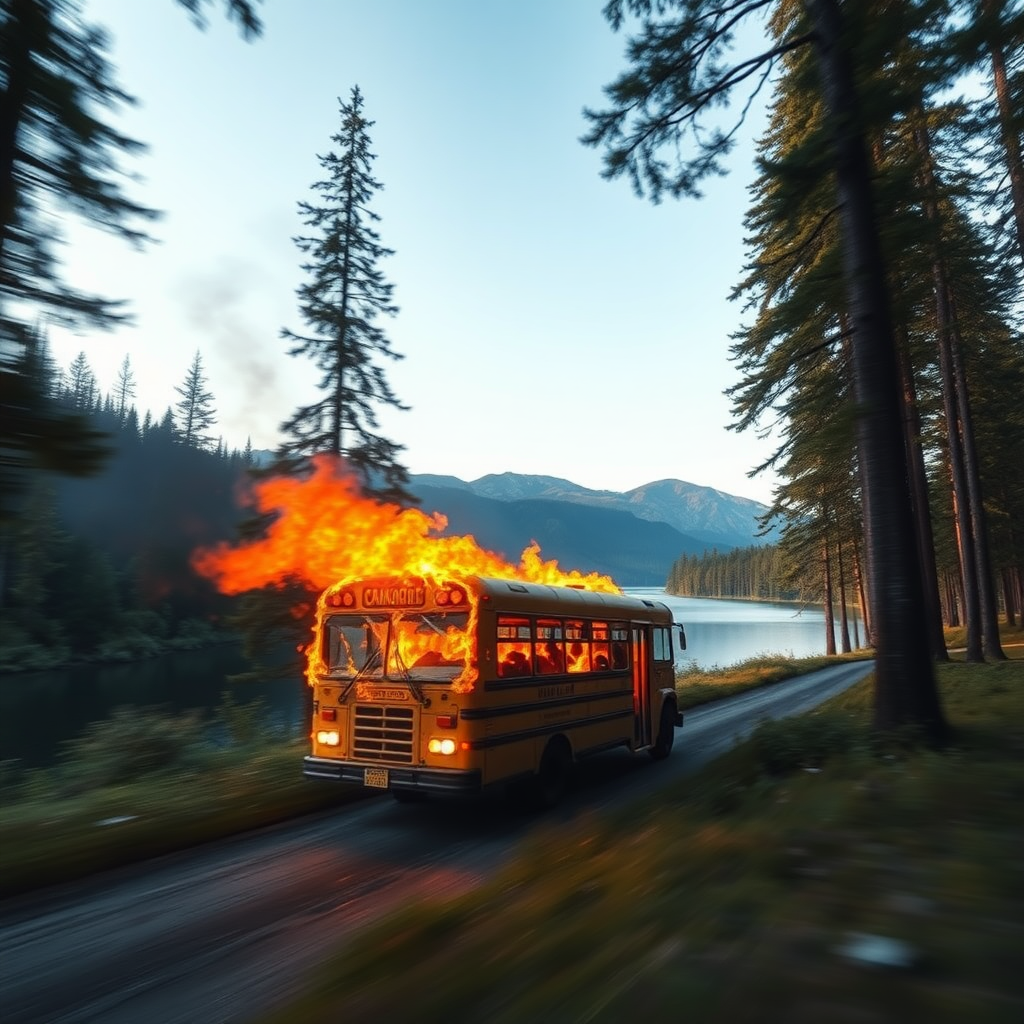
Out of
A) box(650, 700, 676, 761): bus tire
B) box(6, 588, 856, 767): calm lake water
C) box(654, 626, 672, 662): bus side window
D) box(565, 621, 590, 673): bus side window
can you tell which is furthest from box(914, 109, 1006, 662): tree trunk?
box(565, 621, 590, 673): bus side window

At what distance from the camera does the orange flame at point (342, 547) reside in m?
11.2

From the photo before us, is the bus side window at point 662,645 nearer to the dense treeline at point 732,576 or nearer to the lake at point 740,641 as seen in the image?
the lake at point 740,641

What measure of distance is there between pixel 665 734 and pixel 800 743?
19.7 ft

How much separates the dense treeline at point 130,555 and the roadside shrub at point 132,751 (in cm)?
754

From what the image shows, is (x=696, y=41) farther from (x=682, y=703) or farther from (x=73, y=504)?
(x=73, y=504)

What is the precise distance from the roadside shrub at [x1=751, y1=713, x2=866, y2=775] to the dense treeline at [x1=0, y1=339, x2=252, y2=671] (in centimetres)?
1488

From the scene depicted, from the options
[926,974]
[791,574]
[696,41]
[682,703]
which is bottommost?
[682,703]

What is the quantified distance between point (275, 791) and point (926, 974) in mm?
9037

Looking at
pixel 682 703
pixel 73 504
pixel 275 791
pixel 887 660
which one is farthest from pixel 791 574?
pixel 73 504

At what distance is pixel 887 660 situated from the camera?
28.0 ft

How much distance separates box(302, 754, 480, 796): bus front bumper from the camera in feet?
27.0

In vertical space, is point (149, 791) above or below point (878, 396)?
below

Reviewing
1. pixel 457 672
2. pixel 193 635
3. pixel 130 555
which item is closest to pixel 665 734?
pixel 457 672

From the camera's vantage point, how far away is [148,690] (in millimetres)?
40500
